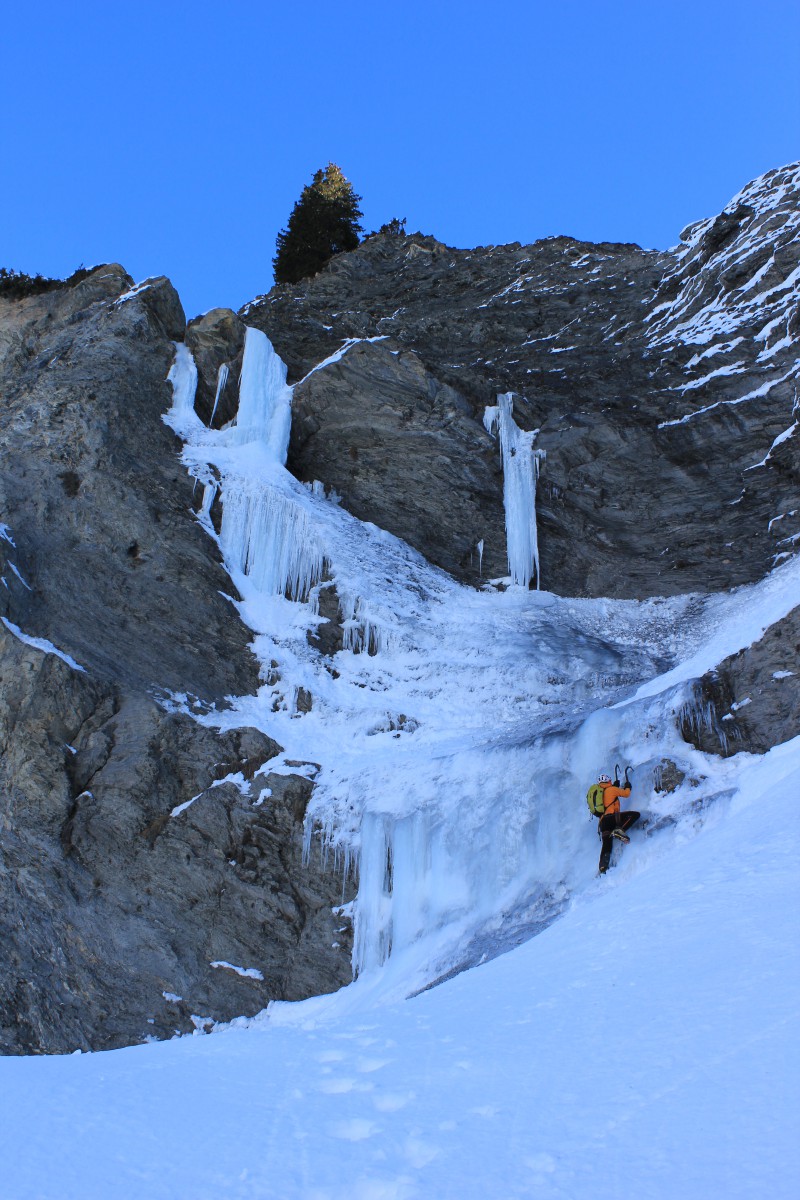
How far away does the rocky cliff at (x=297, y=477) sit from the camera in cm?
1250

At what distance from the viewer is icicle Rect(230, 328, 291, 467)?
66.0 feet

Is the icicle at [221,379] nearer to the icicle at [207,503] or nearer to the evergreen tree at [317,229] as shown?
the icicle at [207,503]

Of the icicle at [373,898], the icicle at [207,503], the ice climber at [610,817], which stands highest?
the icicle at [207,503]

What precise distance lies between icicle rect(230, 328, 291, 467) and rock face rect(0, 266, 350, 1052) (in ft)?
11.3

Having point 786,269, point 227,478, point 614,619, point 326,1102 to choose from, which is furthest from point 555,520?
point 326,1102

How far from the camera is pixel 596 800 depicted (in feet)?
34.6

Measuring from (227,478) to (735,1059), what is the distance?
1574 centimetres

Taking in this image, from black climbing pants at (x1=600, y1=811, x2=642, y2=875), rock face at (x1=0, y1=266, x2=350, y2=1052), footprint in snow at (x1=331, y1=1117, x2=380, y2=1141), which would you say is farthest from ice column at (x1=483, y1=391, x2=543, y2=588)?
footprint in snow at (x1=331, y1=1117, x2=380, y2=1141)

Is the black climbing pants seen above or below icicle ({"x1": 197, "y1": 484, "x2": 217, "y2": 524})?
below

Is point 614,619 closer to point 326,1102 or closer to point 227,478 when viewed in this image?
point 227,478

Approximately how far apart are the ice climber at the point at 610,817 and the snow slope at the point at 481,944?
166mm

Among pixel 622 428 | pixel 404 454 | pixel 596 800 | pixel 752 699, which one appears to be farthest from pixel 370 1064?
pixel 622 428

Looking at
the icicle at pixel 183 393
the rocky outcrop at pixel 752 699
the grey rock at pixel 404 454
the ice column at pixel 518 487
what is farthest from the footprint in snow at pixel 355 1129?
the icicle at pixel 183 393

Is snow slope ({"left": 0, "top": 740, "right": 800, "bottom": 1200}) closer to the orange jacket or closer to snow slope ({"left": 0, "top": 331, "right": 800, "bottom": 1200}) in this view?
snow slope ({"left": 0, "top": 331, "right": 800, "bottom": 1200})
